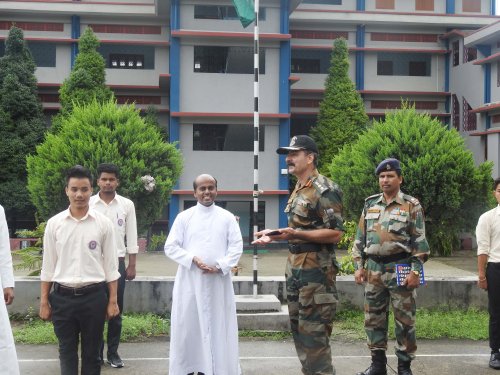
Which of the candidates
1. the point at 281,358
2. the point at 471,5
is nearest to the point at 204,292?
the point at 281,358

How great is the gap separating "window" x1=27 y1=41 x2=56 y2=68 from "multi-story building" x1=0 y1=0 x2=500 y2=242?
4cm

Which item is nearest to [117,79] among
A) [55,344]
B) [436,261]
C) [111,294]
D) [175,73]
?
[175,73]

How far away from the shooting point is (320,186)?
17.0ft

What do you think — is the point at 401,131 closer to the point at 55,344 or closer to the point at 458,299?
the point at 458,299

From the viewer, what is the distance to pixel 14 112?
24891 mm

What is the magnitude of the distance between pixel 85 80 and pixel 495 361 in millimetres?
20600

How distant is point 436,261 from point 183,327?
54.6ft

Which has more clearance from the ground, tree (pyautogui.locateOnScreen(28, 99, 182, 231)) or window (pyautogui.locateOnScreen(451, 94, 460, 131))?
window (pyautogui.locateOnScreen(451, 94, 460, 131))

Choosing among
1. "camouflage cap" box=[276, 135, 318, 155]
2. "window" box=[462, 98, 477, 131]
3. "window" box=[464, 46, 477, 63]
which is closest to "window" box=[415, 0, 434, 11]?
"window" box=[464, 46, 477, 63]

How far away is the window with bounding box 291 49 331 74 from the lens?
28703 mm

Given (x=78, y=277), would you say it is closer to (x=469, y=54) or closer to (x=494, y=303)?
(x=494, y=303)

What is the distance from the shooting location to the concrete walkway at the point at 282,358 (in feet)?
21.3

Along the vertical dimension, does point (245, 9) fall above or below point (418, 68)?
below

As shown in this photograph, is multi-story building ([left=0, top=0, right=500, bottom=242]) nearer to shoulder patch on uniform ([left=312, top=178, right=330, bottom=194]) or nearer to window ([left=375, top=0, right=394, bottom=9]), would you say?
window ([left=375, top=0, right=394, bottom=9])
